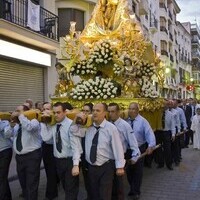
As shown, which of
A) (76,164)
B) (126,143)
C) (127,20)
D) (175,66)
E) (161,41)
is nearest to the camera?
(76,164)

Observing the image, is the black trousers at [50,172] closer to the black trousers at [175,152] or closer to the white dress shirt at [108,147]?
the white dress shirt at [108,147]

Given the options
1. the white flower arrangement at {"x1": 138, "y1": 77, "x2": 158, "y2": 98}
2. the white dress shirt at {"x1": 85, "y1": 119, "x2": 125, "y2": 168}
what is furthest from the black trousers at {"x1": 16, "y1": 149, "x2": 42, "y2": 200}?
the white flower arrangement at {"x1": 138, "y1": 77, "x2": 158, "y2": 98}

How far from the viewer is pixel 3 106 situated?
14.9 metres

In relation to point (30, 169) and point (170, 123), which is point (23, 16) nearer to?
point (170, 123)

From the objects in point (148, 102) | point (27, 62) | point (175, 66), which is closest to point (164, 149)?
point (148, 102)

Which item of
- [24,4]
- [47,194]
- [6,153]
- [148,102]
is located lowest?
[47,194]

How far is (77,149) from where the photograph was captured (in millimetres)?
5504

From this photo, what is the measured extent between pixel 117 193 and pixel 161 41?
41.1 m

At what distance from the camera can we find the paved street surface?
7281 mm

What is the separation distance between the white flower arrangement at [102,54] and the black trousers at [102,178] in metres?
4.54

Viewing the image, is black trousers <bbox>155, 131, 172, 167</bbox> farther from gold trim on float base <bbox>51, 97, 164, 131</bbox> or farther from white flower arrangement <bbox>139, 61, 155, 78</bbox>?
white flower arrangement <bbox>139, 61, 155, 78</bbox>

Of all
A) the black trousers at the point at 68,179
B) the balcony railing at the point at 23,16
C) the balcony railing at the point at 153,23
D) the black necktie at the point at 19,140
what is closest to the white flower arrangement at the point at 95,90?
the black necktie at the point at 19,140

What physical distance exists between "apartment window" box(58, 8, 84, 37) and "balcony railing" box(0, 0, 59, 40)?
107 inches

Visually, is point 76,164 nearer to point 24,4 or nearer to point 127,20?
point 127,20
